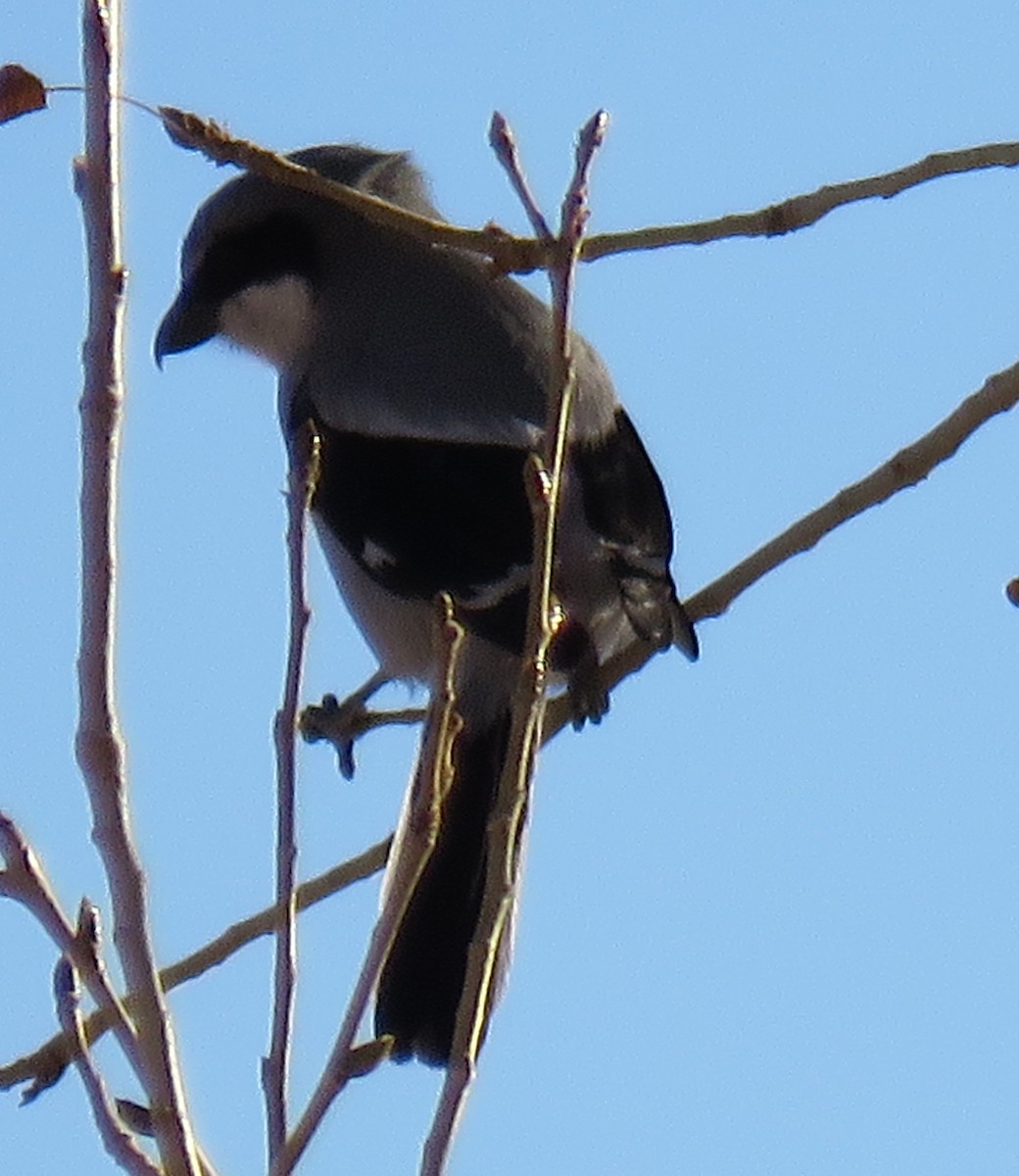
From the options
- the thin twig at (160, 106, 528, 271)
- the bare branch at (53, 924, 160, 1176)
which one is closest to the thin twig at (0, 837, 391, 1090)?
the bare branch at (53, 924, 160, 1176)

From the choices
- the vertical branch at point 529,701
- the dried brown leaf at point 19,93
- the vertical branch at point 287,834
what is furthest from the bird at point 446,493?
the vertical branch at point 287,834

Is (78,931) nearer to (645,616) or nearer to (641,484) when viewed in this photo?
(645,616)

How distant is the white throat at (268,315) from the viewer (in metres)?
4.34

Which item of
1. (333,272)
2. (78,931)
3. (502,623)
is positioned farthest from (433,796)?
(333,272)

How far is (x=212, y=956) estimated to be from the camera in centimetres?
254

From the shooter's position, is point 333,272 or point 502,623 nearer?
point 502,623

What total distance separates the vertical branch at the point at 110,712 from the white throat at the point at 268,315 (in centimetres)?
277

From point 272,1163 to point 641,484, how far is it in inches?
95.0

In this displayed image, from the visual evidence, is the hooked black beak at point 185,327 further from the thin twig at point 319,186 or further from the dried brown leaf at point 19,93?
the dried brown leaf at point 19,93

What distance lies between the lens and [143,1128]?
1.70m

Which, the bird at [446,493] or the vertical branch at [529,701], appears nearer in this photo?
the vertical branch at [529,701]

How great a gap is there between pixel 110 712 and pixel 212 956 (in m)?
1.06

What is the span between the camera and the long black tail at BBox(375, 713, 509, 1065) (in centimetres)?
314

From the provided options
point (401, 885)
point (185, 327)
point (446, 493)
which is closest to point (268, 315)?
point (185, 327)
